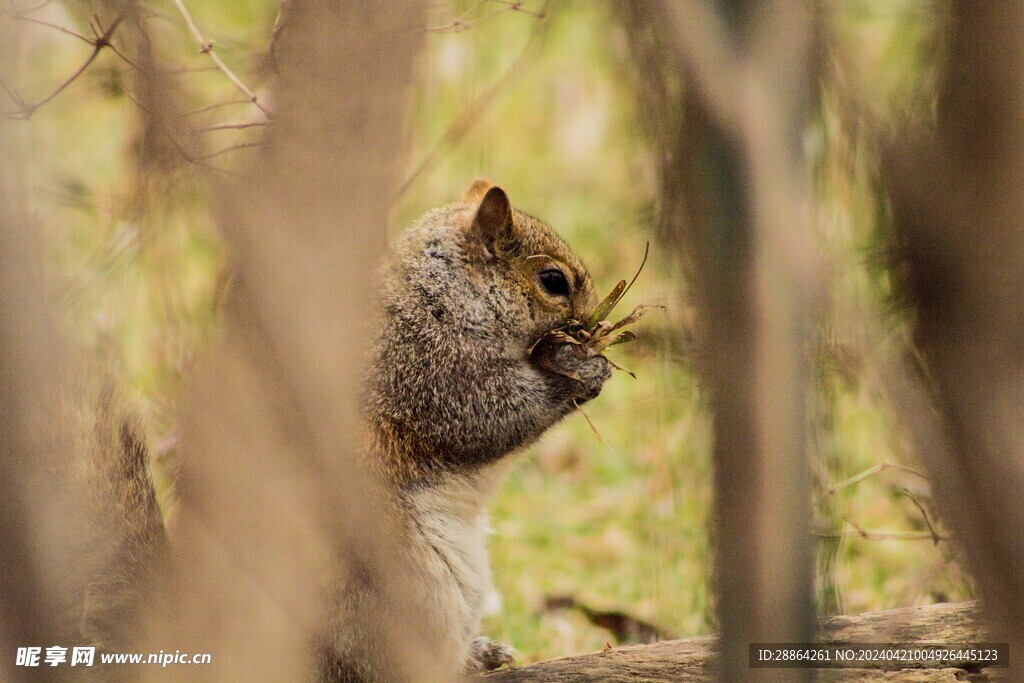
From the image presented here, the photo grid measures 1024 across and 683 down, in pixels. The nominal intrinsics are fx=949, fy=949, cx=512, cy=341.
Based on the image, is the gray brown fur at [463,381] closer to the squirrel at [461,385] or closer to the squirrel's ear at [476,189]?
the squirrel at [461,385]

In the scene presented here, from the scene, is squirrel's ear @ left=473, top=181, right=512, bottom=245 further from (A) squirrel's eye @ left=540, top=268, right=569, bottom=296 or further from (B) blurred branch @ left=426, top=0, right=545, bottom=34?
(B) blurred branch @ left=426, top=0, right=545, bottom=34

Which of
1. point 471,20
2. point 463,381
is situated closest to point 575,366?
point 463,381

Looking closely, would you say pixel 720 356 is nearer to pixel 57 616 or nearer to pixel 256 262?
pixel 256 262

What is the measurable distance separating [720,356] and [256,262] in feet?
1.40

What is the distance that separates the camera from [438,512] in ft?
6.76

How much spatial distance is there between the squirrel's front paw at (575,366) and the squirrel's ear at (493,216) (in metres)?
Answer: 0.32

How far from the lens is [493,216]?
2.49 metres

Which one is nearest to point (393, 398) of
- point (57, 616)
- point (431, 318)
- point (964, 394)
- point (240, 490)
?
point (431, 318)

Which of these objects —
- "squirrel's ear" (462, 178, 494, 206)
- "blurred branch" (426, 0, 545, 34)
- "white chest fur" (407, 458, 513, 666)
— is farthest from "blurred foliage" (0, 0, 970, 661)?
"white chest fur" (407, 458, 513, 666)

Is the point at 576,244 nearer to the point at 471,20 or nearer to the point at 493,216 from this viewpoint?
the point at 493,216

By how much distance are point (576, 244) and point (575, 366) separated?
7.44 feet

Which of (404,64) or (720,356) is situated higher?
(404,64)

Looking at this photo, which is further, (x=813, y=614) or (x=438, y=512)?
(x=438, y=512)

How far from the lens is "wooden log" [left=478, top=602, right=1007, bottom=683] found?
1.89m
